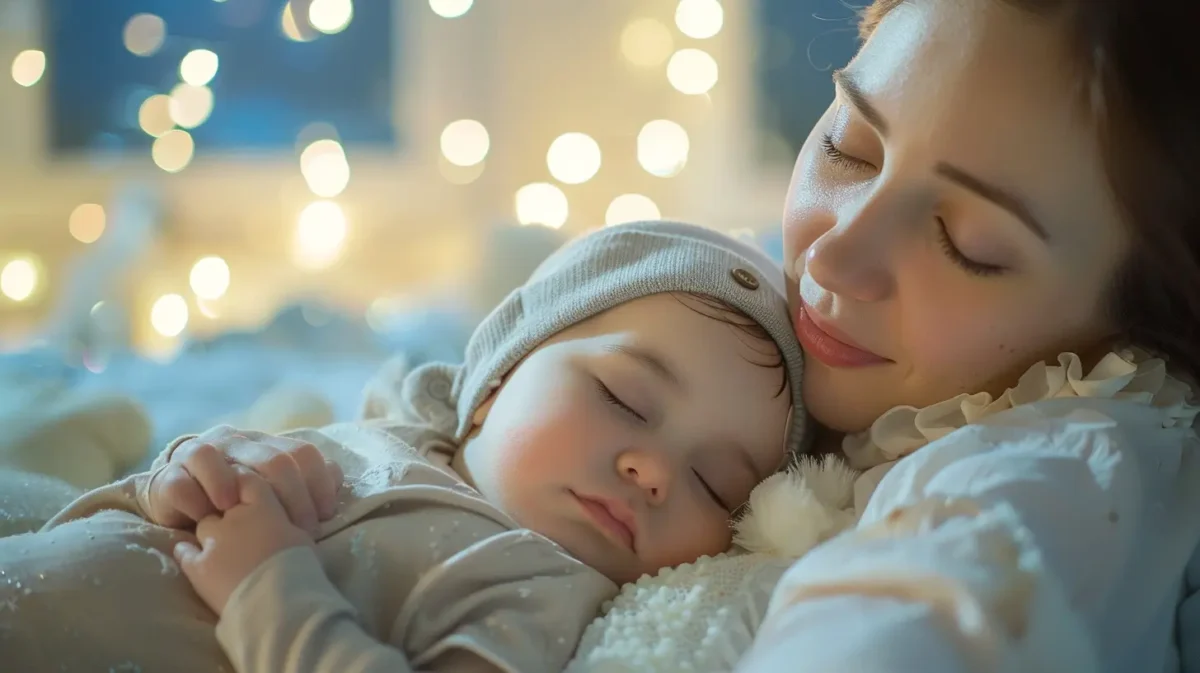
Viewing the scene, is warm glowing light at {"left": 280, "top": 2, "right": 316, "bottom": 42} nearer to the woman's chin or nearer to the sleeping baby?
the sleeping baby

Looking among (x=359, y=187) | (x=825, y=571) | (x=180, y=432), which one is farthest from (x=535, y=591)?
(x=359, y=187)

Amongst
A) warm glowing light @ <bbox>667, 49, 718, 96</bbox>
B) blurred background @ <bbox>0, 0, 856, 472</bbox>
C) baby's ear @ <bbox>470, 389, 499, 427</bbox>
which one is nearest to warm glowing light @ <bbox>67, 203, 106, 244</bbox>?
blurred background @ <bbox>0, 0, 856, 472</bbox>

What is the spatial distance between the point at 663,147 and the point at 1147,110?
2.64 metres

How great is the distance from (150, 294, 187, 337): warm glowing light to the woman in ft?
7.30

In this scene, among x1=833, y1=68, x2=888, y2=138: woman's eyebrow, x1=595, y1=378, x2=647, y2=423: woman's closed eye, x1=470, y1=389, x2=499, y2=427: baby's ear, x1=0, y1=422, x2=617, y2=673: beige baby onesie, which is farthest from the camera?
x1=470, y1=389, x2=499, y2=427: baby's ear

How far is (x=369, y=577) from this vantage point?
0.78 m

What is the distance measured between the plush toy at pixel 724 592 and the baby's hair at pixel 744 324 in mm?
106

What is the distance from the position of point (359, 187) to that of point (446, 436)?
8.09 ft

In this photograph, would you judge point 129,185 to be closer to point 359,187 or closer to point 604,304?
point 359,187

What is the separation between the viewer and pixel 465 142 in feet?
11.0

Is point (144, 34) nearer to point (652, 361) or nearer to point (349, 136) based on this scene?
point (349, 136)

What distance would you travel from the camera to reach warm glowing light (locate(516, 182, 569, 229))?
10.5 feet

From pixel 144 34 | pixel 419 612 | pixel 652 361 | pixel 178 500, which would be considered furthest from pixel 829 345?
pixel 144 34

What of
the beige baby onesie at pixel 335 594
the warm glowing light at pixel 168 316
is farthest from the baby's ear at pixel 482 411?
the warm glowing light at pixel 168 316
